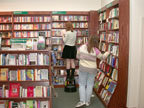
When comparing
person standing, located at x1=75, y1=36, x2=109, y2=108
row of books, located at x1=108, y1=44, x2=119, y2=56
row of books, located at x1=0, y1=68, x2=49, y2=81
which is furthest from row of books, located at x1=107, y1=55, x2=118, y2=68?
row of books, located at x1=0, y1=68, x2=49, y2=81

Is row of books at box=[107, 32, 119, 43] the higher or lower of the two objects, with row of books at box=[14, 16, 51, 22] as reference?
lower

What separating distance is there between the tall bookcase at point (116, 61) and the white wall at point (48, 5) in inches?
74.6

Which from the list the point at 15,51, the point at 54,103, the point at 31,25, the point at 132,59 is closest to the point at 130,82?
the point at 132,59

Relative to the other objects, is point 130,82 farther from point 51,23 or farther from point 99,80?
point 51,23

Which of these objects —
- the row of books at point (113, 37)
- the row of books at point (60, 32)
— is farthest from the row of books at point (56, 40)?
the row of books at point (113, 37)

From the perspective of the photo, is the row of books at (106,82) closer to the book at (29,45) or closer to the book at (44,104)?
the book at (44,104)

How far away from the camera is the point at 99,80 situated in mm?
5344

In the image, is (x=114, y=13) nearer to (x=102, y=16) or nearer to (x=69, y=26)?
(x=102, y=16)

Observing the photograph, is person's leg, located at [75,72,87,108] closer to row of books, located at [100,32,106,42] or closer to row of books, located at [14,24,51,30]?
row of books, located at [100,32,106,42]

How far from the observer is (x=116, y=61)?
4.25 m

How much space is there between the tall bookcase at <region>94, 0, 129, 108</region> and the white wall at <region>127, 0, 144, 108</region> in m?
0.10

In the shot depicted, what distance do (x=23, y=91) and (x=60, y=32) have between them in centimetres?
315

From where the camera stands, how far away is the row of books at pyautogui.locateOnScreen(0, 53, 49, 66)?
375 cm

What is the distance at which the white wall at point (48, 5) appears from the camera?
6.70 metres
